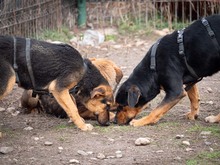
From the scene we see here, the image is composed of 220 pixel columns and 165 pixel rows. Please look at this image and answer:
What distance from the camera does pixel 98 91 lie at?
25.8 feet

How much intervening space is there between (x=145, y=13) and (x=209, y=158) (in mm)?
8330

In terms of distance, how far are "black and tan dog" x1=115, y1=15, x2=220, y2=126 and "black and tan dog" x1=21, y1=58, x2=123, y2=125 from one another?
16.0 inches

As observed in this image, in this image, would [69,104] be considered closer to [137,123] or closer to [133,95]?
[133,95]

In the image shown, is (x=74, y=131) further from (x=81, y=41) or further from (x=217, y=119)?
(x=81, y=41)

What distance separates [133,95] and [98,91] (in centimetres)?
49

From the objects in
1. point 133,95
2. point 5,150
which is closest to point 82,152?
point 5,150

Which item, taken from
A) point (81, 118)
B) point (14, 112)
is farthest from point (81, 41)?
point (81, 118)

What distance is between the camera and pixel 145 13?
14.3 metres

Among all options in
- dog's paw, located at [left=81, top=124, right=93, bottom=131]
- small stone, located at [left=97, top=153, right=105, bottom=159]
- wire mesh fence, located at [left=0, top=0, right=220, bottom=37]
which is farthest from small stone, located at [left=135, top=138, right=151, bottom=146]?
wire mesh fence, located at [left=0, top=0, right=220, bottom=37]

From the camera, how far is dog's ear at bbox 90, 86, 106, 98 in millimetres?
7852

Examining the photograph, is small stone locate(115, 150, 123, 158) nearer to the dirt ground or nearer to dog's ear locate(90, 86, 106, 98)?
the dirt ground

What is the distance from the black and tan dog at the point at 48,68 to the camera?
294 inches

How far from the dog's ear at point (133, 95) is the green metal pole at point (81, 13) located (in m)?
6.71

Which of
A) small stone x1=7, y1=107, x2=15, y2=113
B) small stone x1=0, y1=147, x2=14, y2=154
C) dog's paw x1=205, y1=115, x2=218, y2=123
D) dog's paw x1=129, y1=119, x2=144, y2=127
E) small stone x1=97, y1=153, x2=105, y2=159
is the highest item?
Answer: small stone x1=0, y1=147, x2=14, y2=154
